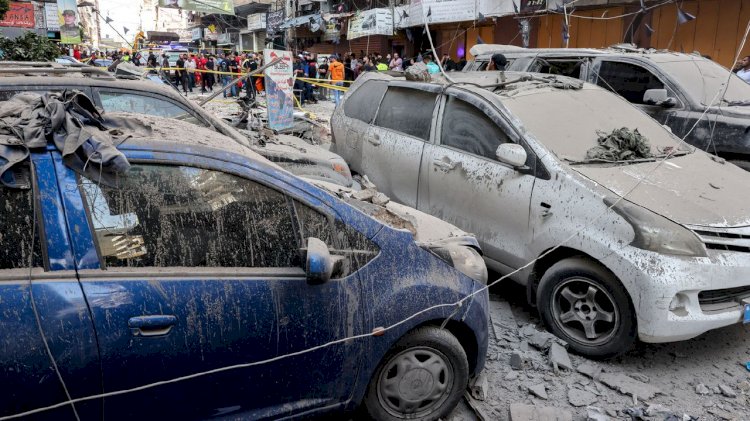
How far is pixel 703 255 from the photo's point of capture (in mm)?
3357

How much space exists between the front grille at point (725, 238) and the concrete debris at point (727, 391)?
89 centimetres

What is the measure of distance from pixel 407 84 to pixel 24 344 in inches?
170

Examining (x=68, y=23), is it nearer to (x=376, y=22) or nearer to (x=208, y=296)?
(x=376, y=22)

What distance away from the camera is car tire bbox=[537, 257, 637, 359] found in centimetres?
353

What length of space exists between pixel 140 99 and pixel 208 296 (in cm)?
321

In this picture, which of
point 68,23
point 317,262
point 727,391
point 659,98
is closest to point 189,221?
point 317,262

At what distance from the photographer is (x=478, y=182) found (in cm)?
441

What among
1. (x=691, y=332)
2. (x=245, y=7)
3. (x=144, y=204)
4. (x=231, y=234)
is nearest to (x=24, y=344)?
(x=144, y=204)

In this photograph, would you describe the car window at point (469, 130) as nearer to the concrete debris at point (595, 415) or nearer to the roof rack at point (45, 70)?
the concrete debris at point (595, 415)

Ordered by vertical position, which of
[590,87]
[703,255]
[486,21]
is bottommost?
[703,255]

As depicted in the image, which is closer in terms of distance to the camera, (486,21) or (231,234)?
(231,234)

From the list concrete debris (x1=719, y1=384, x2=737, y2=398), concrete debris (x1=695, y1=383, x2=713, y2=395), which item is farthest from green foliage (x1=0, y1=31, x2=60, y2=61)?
concrete debris (x1=719, y1=384, x2=737, y2=398)

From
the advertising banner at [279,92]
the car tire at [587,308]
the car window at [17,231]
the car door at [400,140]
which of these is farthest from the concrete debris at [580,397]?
the advertising banner at [279,92]

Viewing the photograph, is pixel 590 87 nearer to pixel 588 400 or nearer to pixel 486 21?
pixel 588 400
